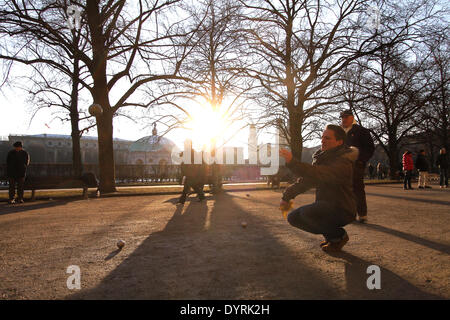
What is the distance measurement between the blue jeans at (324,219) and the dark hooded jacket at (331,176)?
0.22 feet

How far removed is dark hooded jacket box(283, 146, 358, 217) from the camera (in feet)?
11.1

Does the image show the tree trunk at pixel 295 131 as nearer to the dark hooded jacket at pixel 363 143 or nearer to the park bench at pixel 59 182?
the park bench at pixel 59 182

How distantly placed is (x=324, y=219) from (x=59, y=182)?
1404 cm

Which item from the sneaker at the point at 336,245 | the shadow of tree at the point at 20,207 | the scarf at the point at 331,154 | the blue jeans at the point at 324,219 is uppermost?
the scarf at the point at 331,154

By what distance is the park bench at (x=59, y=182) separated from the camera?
11648mm

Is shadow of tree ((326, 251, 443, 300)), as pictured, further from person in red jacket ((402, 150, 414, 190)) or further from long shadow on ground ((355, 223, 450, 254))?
person in red jacket ((402, 150, 414, 190))

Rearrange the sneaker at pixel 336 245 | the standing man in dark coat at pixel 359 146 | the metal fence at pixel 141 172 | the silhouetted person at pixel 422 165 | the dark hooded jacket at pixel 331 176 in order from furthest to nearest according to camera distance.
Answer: the metal fence at pixel 141 172
the silhouetted person at pixel 422 165
the standing man in dark coat at pixel 359 146
the sneaker at pixel 336 245
the dark hooded jacket at pixel 331 176

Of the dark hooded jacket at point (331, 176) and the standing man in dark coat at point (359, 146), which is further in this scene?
Result: the standing man in dark coat at point (359, 146)

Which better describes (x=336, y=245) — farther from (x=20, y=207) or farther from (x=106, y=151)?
(x=106, y=151)

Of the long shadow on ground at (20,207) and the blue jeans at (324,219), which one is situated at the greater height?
the blue jeans at (324,219)

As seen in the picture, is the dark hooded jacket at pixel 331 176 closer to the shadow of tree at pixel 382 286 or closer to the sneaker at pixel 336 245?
the sneaker at pixel 336 245

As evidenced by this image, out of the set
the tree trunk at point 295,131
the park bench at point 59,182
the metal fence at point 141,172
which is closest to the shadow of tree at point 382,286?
the park bench at point 59,182

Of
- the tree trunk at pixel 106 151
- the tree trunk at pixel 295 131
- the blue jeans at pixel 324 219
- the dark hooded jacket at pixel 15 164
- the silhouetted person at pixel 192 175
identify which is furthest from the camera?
the tree trunk at pixel 295 131
